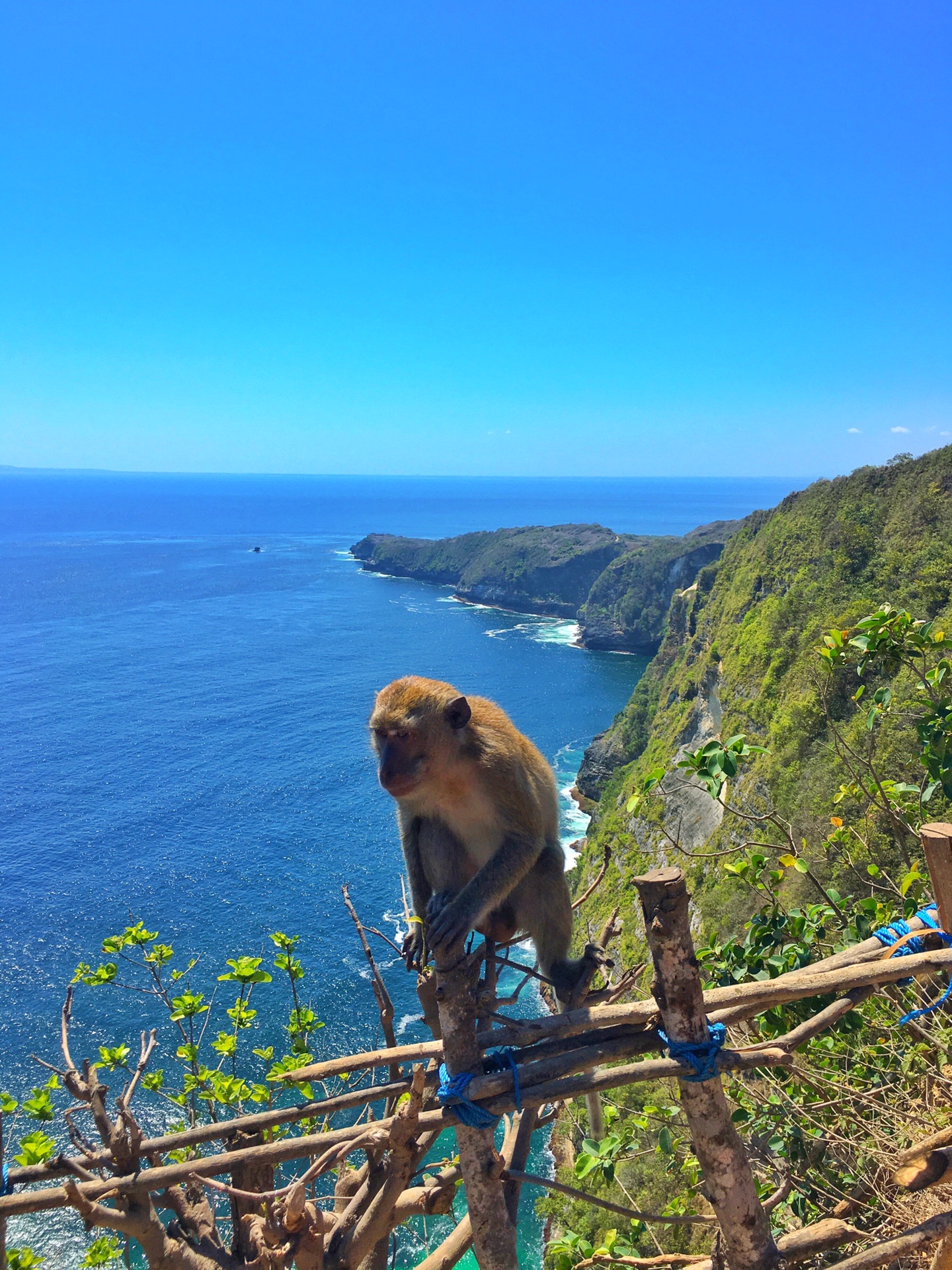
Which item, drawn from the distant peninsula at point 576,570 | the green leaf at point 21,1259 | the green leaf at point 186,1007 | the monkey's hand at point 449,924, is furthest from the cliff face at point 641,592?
the green leaf at point 21,1259

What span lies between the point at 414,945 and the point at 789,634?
43.4 m

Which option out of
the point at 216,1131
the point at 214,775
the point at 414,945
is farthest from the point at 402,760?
the point at 214,775

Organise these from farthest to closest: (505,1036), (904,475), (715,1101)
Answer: (904,475), (505,1036), (715,1101)

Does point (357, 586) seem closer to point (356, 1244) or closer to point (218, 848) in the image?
point (218, 848)

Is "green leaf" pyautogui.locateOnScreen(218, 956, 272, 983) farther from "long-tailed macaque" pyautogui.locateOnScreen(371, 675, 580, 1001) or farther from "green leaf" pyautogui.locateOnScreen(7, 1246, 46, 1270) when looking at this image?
"green leaf" pyautogui.locateOnScreen(7, 1246, 46, 1270)

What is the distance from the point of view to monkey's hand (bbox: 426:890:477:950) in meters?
4.81

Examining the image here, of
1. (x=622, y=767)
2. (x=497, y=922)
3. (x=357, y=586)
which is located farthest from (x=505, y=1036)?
(x=357, y=586)

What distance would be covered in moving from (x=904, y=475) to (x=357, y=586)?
9408cm

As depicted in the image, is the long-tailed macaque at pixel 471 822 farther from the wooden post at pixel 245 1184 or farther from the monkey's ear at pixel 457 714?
the wooden post at pixel 245 1184

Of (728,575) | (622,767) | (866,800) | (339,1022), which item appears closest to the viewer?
(866,800)

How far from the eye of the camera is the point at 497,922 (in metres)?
5.79

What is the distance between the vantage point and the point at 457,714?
551 cm

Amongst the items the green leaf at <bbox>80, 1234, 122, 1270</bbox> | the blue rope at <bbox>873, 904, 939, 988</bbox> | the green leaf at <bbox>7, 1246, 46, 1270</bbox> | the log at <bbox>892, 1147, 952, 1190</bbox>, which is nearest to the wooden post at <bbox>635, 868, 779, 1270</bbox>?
the log at <bbox>892, 1147, 952, 1190</bbox>

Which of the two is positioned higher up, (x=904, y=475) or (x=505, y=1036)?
(x=904, y=475)
